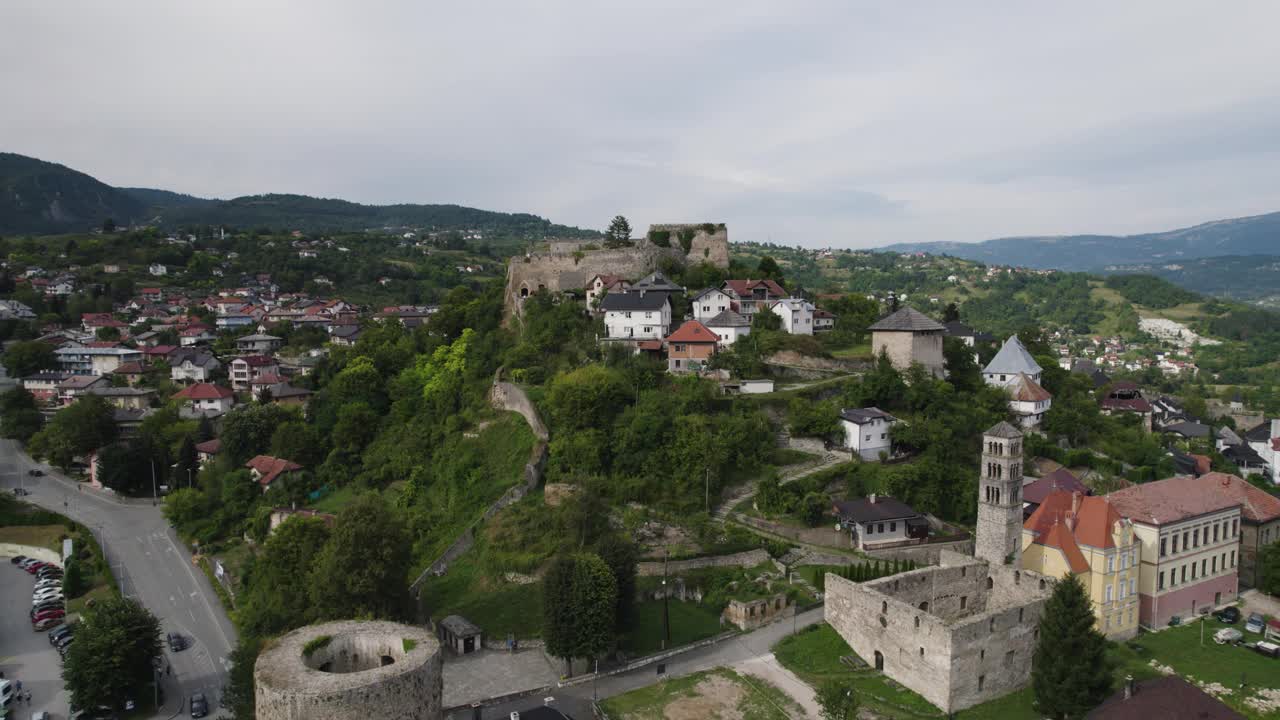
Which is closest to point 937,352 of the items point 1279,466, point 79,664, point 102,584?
point 1279,466

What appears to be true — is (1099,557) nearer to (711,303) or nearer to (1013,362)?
(1013,362)

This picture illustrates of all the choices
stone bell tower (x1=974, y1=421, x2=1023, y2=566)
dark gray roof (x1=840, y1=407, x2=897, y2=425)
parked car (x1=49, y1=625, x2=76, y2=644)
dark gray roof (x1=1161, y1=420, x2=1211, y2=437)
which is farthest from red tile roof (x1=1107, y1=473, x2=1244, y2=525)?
parked car (x1=49, y1=625, x2=76, y2=644)

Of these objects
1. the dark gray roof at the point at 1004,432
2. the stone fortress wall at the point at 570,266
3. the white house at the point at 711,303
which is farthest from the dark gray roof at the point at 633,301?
the dark gray roof at the point at 1004,432

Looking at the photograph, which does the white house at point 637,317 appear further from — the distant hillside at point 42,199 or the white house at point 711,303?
the distant hillside at point 42,199

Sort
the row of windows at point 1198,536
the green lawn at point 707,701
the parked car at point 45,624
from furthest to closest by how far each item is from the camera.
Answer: the parked car at point 45,624, the row of windows at point 1198,536, the green lawn at point 707,701

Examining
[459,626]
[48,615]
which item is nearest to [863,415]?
[459,626]

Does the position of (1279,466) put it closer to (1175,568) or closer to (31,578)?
(1175,568)
